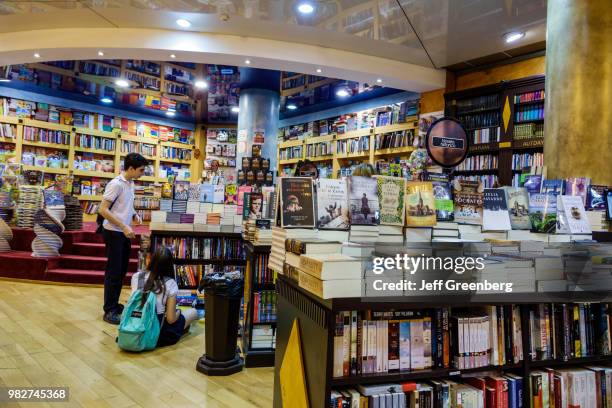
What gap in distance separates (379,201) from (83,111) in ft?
32.3

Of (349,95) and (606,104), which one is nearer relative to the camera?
(606,104)

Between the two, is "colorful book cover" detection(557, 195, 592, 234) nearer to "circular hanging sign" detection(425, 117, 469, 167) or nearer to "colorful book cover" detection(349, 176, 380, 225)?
"circular hanging sign" detection(425, 117, 469, 167)

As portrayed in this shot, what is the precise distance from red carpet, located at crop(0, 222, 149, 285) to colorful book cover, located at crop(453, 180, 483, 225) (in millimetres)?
5050

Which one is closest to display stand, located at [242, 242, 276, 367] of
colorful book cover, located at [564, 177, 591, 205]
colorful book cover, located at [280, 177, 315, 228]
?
colorful book cover, located at [280, 177, 315, 228]

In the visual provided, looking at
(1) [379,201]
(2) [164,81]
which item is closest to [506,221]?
(1) [379,201]

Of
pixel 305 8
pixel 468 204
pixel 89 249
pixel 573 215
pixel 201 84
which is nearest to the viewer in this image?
pixel 468 204

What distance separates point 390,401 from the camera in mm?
1590

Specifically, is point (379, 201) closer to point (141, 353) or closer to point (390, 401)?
point (390, 401)

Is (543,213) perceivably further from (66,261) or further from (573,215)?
(66,261)

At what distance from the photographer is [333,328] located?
4.87 feet

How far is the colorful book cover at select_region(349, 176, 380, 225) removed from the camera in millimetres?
1961

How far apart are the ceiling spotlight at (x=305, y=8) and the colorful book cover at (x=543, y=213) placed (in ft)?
12.1

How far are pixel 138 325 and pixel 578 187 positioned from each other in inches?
137

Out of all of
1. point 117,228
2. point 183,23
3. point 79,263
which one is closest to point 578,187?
point 117,228
